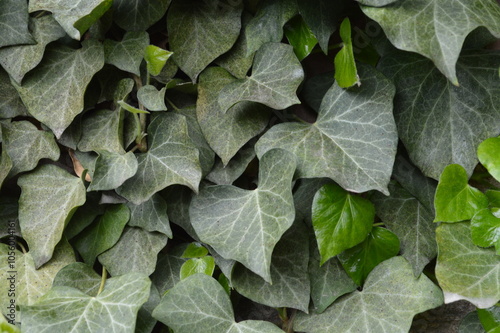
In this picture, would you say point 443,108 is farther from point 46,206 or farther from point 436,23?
point 46,206

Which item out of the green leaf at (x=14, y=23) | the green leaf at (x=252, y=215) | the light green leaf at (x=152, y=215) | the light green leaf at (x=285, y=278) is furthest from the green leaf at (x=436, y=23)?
the green leaf at (x=14, y=23)

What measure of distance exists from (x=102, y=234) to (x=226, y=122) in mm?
327

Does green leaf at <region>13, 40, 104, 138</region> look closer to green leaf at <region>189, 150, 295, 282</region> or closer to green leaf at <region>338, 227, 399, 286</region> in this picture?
green leaf at <region>189, 150, 295, 282</region>

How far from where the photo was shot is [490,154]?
73 centimetres

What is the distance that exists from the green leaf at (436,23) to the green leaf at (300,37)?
0.46ft

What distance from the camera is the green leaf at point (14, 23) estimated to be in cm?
85

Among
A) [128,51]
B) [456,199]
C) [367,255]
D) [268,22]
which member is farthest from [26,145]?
[456,199]

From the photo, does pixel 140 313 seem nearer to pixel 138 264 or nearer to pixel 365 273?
pixel 138 264

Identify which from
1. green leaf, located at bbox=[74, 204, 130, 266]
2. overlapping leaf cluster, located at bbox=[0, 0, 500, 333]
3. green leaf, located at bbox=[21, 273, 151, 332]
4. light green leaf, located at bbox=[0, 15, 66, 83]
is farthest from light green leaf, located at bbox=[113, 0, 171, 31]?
green leaf, located at bbox=[21, 273, 151, 332]

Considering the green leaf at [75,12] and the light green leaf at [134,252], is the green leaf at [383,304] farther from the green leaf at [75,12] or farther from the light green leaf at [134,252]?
the green leaf at [75,12]

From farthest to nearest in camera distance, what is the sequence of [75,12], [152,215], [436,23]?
[152,215] < [75,12] < [436,23]

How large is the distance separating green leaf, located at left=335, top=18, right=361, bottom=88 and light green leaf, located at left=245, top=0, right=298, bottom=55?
97 mm

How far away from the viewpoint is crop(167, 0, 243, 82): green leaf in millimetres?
854

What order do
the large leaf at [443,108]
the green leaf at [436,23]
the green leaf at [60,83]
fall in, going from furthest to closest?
the green leaf at [60,83], the large leaf at [443,108], the green leaf at [436,23]
